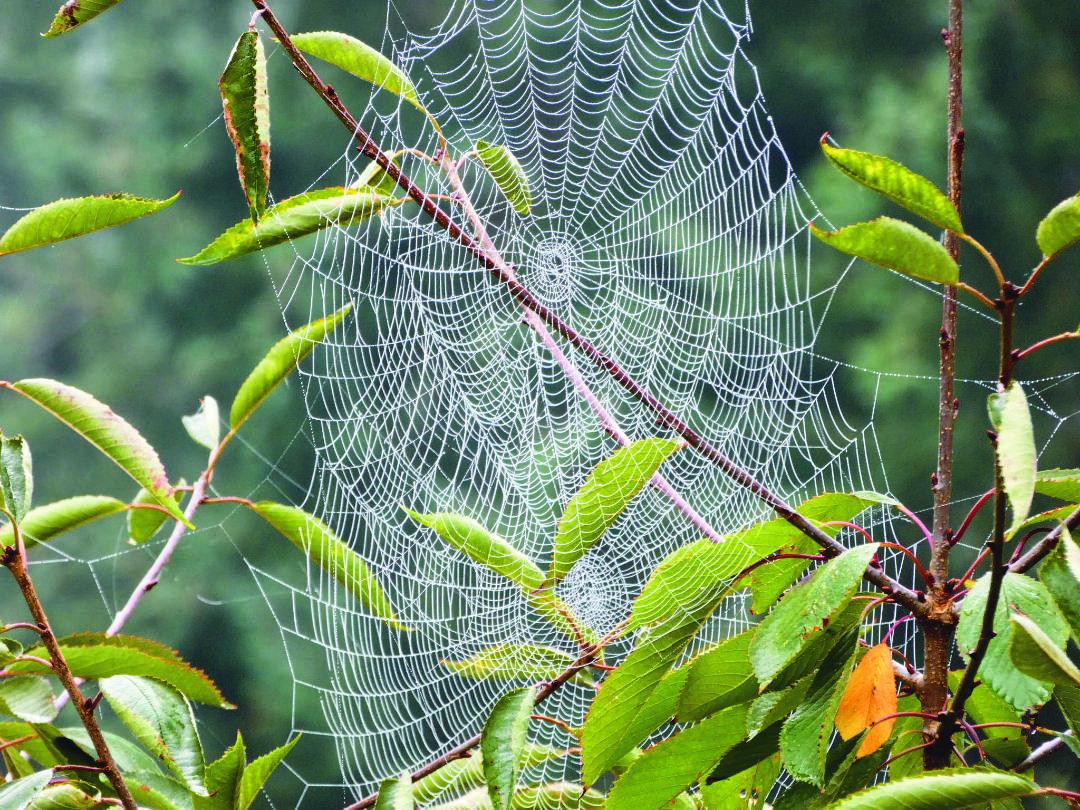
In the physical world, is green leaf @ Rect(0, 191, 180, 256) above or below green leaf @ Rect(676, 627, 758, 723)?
above

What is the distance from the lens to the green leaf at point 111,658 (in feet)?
2.70

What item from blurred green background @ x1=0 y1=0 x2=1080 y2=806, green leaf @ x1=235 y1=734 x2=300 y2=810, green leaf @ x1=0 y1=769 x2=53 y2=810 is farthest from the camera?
blurred green background @ x1=0 y1=0 x2=1080 y2=806

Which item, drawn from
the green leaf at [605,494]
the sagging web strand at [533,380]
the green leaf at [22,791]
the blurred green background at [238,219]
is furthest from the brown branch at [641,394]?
the blurred green background at [238,219]

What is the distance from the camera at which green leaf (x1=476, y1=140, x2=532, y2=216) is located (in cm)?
109

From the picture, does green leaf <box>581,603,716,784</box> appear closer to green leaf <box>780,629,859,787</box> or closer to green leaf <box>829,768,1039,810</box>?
green leaf <box>780,629,859,787</box>

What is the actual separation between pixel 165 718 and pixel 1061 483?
29.2 inches

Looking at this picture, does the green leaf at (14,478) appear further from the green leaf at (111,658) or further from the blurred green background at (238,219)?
the blurred green background at (238,219)

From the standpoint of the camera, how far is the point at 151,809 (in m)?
0.93

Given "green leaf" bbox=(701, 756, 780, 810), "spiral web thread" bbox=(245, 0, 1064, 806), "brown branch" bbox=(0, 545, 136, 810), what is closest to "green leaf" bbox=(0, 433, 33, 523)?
"brown branch" bbox=(0, 545, 136, 810)

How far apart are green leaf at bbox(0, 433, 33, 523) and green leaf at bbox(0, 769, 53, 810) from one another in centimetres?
19

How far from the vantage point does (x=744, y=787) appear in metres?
0.90

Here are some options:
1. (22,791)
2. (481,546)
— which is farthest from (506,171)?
(22,791)

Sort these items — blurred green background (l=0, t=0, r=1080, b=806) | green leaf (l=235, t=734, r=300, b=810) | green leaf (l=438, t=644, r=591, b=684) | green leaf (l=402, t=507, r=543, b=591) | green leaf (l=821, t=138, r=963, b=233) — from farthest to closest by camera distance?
blurred green background (l=0, t=0, r=1080, b=806)
green leaf (l=438, t=644, r=591, b=684)
green leaf (l=402, t=507, r=543, b=591)
green leaf (l=235, t=734, r=300, b=810)
green leaf (l=821, t=138, r=963, b=233)

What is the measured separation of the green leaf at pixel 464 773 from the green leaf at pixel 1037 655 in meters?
0.56
